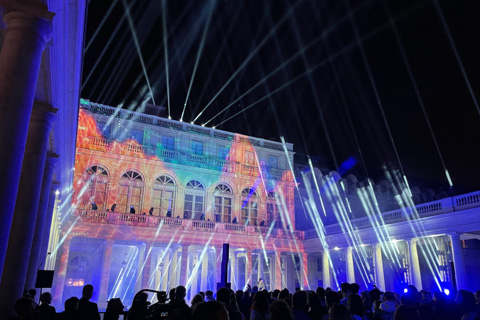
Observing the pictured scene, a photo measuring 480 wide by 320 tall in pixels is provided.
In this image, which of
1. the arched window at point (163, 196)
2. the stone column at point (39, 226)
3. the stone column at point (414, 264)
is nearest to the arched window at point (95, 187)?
the arched window at point (163, 196)

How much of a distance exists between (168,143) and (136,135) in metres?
2.39

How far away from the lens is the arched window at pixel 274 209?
96.5 feet

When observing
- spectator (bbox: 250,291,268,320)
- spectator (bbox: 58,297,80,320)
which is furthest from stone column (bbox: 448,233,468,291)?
spectator (bbox: 58,297,80,320)

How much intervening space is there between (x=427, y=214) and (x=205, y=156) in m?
15.4

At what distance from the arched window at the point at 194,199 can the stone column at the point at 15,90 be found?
2041 cm

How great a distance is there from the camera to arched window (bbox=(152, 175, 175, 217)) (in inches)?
1006

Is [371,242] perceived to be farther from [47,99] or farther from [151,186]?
[47,99]

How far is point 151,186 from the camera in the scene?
25500mm

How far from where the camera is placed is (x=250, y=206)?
28.7 meters

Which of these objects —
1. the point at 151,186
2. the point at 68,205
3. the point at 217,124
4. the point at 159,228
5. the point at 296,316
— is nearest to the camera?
the point at 296,316

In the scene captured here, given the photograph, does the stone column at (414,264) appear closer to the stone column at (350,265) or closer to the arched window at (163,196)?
the stone column at (350,265)

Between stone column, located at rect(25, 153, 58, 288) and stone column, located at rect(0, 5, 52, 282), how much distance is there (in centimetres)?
638

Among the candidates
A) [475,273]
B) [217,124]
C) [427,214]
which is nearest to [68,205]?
[217,124]

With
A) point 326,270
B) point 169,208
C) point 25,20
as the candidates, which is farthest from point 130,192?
point 25,20
